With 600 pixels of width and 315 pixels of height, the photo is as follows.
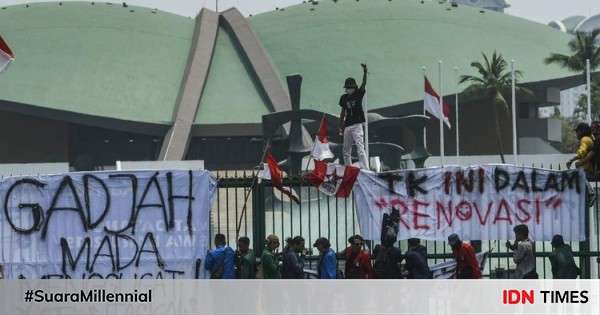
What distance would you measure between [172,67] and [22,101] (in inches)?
443

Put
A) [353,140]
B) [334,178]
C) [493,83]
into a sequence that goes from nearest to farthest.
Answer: [334,178], [353,140], [493,83]

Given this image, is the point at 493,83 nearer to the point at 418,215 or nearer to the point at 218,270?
the point at 418,215

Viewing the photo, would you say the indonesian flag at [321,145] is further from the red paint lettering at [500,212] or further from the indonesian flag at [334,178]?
the red paint lettering at [500,212]

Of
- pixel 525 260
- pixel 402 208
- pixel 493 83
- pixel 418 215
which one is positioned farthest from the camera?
pixel 493 83

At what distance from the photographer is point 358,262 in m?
15.3

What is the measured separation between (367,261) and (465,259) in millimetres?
1183

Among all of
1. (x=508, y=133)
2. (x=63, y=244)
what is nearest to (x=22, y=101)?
(x=508, y=133)

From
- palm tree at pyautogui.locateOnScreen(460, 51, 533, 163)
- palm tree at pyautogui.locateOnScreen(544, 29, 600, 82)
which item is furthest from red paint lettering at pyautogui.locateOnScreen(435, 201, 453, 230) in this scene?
palm tree at pyautogui.locateOnScreen(544, 29, 600, 82)

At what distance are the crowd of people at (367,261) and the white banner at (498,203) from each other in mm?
364

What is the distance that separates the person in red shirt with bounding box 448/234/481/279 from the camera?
49.2 feet

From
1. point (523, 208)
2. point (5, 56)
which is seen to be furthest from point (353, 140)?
point (5, 56)

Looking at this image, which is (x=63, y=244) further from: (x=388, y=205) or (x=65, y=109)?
(x=65, y=109)

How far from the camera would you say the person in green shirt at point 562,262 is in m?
15.0

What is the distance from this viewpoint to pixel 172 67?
3359 inches
